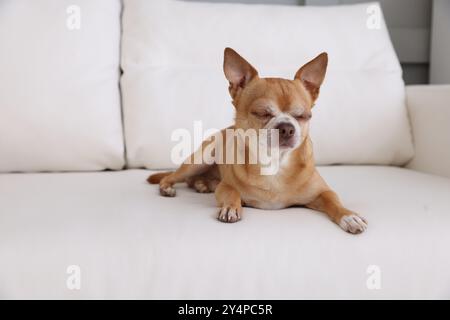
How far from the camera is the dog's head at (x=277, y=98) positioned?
3.17 feet

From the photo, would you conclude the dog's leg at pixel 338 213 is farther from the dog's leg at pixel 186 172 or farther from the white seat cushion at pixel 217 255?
the dog's leg at pixel 186 172

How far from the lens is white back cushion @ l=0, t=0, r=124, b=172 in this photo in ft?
4.50

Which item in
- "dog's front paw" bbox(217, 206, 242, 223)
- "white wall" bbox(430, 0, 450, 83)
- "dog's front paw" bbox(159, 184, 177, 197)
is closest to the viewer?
"dog's front paw" bbox(217, 206, 242, 223)

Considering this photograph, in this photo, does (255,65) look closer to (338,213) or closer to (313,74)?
(313,74)

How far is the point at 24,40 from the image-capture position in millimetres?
1397

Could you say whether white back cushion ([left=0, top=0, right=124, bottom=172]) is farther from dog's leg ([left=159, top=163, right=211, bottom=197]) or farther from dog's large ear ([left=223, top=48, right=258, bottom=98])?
dog's large ear ([left=223, top=48, right=258, bottom=98])

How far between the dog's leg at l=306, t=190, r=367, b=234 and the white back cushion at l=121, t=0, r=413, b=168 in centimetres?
50

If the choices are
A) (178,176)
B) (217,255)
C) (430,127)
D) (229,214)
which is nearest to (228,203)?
(229,214)

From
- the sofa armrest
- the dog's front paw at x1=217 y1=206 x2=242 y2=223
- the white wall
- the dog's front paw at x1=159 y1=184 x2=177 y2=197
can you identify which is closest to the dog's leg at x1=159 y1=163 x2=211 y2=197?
the dog's front paw at x1=159 y1=184 x2=177 y2=197

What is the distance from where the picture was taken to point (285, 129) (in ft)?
3.09

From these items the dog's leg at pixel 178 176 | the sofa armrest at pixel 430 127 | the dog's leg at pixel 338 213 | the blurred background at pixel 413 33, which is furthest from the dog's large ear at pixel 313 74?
the blurred background at pixel 413 33
